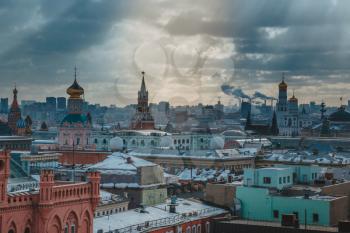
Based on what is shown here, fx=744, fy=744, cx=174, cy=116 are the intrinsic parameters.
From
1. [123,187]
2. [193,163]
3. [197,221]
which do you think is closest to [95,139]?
[193,163]

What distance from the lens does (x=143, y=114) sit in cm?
11931

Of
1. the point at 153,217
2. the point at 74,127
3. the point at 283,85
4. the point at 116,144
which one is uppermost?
the point at 283,85

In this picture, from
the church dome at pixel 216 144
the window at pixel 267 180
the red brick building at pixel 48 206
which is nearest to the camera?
the red brick building at pixel 48 206

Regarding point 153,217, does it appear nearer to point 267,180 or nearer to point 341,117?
point 267,180

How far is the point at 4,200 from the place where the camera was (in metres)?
29.3

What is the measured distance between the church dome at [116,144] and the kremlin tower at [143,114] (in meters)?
18.3

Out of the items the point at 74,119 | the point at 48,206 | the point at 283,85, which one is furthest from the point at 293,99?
the point at 48,206

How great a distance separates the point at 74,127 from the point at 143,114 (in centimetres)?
1999

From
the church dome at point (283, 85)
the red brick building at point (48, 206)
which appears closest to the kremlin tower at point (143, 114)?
the church dome at point (283, 85)

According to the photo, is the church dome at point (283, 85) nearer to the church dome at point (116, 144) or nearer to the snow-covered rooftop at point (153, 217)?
the church dome at point (116, 144)

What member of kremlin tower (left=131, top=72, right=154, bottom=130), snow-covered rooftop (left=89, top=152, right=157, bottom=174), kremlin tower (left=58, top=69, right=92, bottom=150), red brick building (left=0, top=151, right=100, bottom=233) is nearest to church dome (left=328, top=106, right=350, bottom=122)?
kremlin tower (left=131, top=72, right=154, bottom=130)

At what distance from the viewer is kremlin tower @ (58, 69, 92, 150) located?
100 meters

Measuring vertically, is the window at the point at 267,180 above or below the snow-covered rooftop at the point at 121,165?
below

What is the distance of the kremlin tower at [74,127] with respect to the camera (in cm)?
10038
